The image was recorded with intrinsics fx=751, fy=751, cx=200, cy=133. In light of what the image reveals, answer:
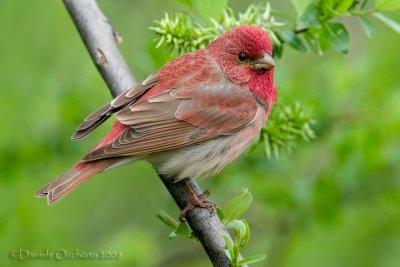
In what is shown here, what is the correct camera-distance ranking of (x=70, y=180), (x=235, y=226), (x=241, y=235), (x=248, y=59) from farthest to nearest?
1. (x=248, y=59)
2. (x=70, y=180)
3. (x=235, y=226)
4. (x=241, y=235)

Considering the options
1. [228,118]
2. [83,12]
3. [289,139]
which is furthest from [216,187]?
[83,12]

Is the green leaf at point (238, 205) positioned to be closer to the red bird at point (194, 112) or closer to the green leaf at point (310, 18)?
the red bird at point (194, 112)

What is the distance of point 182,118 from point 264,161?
1.15 meters

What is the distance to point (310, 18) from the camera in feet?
15.3

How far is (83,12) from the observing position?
4887mm

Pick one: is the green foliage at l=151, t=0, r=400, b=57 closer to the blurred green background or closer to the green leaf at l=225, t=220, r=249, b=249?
the blurred green background

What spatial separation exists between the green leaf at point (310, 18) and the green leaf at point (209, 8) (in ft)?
1.60

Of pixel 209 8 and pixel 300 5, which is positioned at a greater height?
pixel 209 8

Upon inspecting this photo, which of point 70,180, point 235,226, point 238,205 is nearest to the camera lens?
point 235,226

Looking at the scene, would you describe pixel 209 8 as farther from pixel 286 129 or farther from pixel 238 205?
pixel 238 205

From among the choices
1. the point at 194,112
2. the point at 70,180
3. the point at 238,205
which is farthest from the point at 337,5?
the point at 70,180

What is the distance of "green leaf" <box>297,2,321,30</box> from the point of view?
465 cm

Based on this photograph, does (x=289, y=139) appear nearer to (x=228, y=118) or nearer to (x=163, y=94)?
(x=228, y=118)

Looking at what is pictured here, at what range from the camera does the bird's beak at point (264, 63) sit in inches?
201
